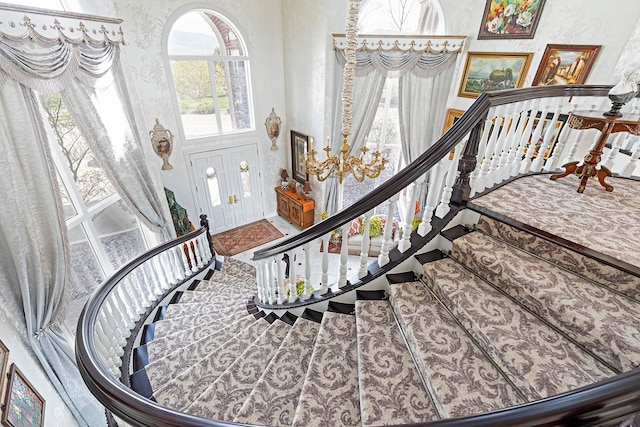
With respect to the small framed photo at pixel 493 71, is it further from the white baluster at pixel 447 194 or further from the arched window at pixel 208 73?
the arched window at pixel 208 73

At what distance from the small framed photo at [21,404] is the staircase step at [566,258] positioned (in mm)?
3035

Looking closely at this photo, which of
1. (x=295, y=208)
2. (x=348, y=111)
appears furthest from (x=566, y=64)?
(x=295, y=208)

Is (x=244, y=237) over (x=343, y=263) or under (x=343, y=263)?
under

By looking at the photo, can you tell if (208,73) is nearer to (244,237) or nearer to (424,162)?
(244,237)

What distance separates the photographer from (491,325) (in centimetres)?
137

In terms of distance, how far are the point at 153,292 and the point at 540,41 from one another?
6244 millimetres

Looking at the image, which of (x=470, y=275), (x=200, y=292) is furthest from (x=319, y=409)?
(x=200, y=292)

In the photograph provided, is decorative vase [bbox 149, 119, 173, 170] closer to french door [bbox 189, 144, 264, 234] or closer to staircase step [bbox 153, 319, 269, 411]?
french door [bbox 189, 144, 264, 234]

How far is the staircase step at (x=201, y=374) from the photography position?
180 cm

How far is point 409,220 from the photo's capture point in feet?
6.05

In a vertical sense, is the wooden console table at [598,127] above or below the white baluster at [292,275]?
above

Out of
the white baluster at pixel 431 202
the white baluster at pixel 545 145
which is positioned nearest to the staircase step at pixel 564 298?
the white baluster at pixel 431 202

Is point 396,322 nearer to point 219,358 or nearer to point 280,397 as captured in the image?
point 280,397

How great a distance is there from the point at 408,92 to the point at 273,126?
2.85 metres
